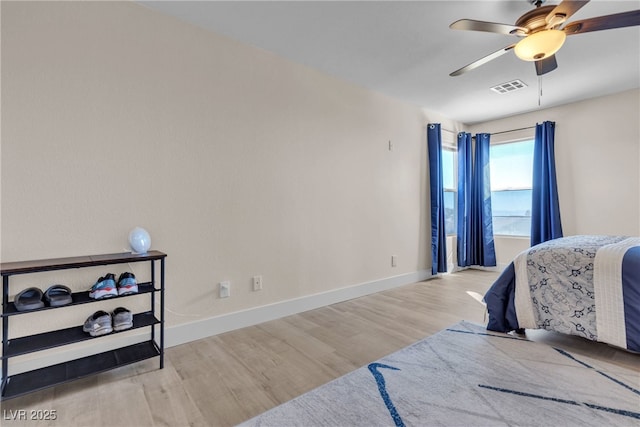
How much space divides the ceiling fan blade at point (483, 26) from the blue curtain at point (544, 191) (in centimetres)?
279

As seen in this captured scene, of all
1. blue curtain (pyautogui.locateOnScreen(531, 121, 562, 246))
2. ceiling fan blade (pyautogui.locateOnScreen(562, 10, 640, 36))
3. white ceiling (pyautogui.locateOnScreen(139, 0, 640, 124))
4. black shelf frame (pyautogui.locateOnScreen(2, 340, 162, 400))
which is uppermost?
white ceiling (pyautogui.locateOnScreen(139, 0, 640, 124))

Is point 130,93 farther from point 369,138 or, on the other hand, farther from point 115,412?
point 369,138

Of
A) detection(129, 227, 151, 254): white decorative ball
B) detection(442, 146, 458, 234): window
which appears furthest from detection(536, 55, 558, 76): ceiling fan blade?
detection(129, 227, 151, 254): white decorative ball

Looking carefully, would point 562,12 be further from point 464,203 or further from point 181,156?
→ point 464,203

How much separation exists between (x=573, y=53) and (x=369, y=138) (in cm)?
195

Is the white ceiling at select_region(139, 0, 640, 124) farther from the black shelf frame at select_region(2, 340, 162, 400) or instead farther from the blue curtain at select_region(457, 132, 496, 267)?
the black shelf frame at select_region(2, 340, 162, 400)

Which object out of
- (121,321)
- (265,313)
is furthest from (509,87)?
(121,321)

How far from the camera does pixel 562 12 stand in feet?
5.35

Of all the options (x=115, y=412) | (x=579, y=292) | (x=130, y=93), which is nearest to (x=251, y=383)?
(x=115, y=412)

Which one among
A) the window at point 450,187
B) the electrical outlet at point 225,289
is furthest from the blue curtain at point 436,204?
the electrical outlet at point 225,289

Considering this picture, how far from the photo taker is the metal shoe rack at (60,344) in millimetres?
1396

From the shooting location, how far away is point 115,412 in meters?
1.38

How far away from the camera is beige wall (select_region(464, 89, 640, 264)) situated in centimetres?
347

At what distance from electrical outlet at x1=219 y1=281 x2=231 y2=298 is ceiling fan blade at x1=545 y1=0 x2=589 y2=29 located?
Result: 272cm
